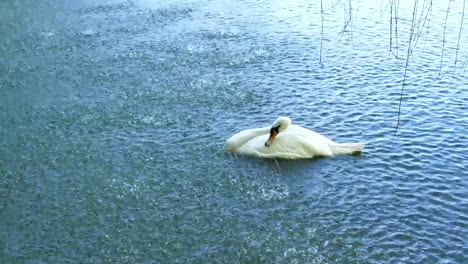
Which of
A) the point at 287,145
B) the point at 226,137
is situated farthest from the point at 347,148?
the point at 226,137

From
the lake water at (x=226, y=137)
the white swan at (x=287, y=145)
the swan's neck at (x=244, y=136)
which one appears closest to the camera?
the lake water at (x=226, y=137)

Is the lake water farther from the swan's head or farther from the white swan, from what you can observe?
the swan's head

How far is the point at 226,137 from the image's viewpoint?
12.8 meters

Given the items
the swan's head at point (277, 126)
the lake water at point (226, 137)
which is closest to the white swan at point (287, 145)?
the swan's head at point (277, 126)

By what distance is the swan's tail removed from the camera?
12023 mm

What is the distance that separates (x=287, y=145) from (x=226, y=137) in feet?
5.10

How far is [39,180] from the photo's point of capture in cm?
1138

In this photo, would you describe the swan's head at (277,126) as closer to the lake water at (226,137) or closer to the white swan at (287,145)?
the white swan at (287,145)

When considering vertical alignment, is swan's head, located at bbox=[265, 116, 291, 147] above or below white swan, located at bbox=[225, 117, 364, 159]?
above

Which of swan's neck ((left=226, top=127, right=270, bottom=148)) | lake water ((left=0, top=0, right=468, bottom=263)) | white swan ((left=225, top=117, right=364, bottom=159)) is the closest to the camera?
lake water ((left=0, top=0, right=468, bottom=263))

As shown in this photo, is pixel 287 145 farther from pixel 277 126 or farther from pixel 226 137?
pixel 226 137

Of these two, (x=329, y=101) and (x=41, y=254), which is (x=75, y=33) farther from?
(x=41, y=254)

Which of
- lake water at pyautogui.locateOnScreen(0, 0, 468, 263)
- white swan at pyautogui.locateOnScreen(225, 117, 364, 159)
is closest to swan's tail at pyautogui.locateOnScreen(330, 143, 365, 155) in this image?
white swan at pyautogui.locateOnScreen(225, 117, 364, 159)

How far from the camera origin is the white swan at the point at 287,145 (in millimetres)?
11969
